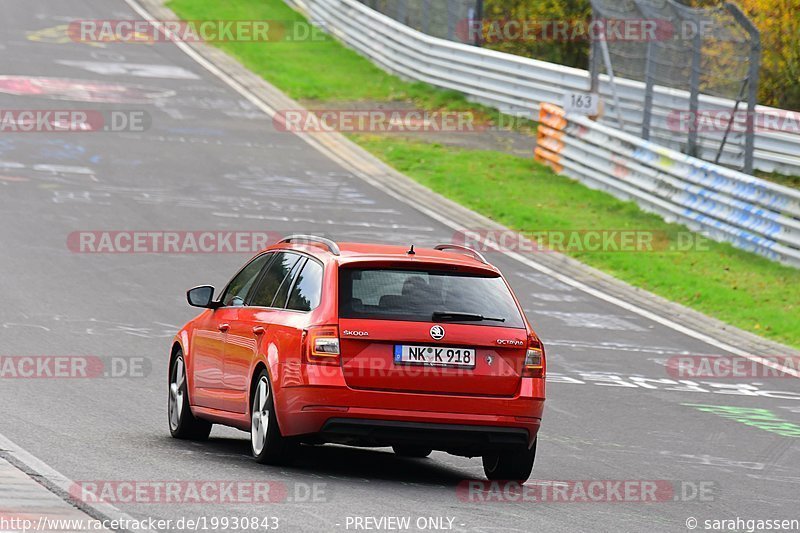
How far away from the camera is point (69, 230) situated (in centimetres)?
2045

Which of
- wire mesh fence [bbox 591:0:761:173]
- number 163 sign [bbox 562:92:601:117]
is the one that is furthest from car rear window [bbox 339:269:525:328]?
number 163 sign [bbox 562:92:601:117]

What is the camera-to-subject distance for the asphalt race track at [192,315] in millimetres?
8938

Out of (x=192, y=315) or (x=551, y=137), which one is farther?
(x=551, y=137)

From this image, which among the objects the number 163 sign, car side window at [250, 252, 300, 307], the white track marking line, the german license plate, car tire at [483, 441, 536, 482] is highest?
car side window at [250, 252, 300, 307]

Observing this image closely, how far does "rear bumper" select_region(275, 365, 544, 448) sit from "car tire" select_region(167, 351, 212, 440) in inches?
71.1

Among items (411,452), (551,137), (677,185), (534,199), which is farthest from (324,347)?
(551,137)

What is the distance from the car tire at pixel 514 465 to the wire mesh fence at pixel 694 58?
13.1m

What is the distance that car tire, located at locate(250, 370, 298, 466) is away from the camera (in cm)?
937

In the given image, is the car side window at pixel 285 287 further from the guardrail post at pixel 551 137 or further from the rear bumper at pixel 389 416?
the guardrail post at pixel 551 137

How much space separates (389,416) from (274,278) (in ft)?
5.34

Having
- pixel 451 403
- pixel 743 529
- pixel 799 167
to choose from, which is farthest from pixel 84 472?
pixel 799 167

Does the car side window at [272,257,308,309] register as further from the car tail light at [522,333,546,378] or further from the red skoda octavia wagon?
the car tail light at [522,333,546,378]

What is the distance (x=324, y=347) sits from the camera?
30.0ft

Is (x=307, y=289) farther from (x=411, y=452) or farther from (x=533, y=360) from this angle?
(x=411, y=452)
